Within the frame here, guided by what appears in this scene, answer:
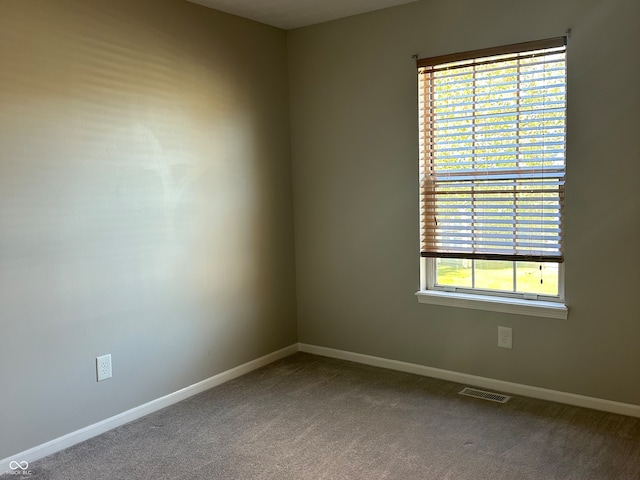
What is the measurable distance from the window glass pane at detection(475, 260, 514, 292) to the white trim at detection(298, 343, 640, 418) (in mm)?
550

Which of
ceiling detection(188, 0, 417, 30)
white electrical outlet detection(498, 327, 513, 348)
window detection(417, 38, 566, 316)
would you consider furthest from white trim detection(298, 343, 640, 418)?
ceiling detection(188, 0, 417, 30)

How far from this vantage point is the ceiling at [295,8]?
11.0ft

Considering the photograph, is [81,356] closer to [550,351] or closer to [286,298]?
[286,298]

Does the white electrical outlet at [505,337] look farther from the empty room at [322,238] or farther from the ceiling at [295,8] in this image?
the ceiling at [295,8]

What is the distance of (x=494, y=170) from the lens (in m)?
3.25

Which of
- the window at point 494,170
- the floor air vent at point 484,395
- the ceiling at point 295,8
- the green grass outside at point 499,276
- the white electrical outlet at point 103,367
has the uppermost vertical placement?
the ceiling at point 295,8

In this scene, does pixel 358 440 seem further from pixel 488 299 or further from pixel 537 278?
pixel 537 278

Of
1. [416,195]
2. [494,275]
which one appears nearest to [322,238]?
[416,195]

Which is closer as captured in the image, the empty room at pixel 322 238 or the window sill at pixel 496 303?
the empty room at pixel 322 238

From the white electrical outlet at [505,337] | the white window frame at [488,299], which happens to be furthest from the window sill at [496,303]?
the white electrical outlet at [505,337]

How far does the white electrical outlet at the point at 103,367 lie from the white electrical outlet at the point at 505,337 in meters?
2.16

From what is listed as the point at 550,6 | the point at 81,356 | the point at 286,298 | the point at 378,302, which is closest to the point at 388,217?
the point at 378,302

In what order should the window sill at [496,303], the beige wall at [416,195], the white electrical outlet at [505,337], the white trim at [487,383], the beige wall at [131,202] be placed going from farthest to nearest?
the white electrical outlet at [505,337], the window sill at [496,303], the white trim at [487,383], the beige wall at [416,195], the beige wall at [131,202]

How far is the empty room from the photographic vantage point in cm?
262
